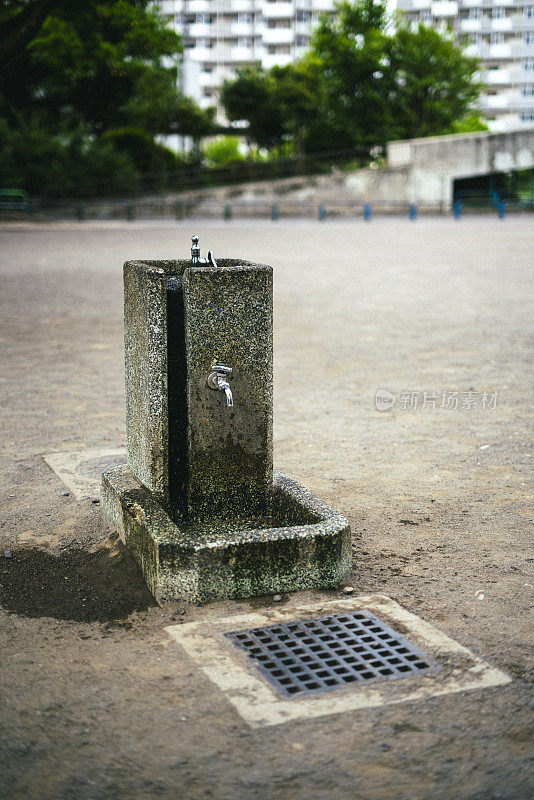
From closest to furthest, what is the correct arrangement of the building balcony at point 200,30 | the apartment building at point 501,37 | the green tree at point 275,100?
the green tree at point 275,100
the apartment building at point 501,37
the building balcony at point 200,30

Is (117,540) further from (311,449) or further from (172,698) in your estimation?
(311,449)

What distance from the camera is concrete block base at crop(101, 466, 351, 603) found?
3242mm

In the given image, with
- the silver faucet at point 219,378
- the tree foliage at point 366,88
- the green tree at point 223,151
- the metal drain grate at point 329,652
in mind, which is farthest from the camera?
the green tree at point 223,151

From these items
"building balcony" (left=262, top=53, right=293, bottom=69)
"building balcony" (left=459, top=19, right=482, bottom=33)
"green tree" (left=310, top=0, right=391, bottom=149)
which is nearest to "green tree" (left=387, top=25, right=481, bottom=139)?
"green tree" (left=310, top=0, right=391, bottom=149)

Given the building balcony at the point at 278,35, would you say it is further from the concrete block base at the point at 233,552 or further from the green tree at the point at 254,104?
the concrete block base at the point at 233,552

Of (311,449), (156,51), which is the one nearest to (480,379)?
(311,449)

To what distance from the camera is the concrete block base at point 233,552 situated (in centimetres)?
324

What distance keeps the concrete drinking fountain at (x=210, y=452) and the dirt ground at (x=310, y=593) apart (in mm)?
129

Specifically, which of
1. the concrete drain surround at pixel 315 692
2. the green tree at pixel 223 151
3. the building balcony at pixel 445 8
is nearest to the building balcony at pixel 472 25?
the building balcony at pixel 445 8

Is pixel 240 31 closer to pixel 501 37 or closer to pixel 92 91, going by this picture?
pixel 501 37

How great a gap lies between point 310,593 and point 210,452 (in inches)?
26.1

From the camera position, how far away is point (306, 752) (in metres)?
2.41

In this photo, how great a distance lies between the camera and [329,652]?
9.71 ft

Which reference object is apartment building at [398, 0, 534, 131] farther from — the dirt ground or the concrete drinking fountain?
the concrete drinking fountain
